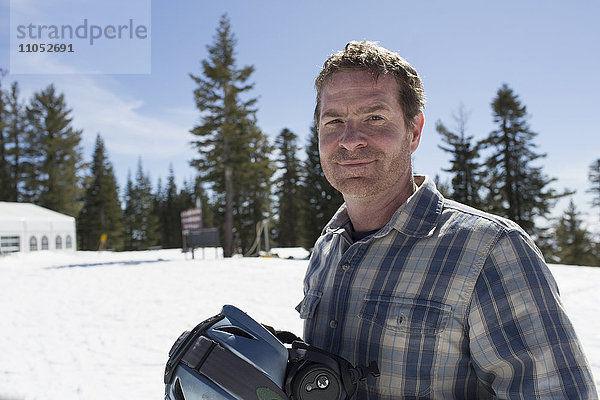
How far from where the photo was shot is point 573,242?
3728 cm

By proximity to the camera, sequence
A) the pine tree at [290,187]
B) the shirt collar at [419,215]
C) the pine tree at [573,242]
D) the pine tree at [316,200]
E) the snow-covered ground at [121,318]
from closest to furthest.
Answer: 1. the shirt collar at [419,215]
2. the snow-covered ground at [121,318]
3. the pine tree at [316,200]
4. the pine tree at [573,242]
5. the pine tree at [290,187]

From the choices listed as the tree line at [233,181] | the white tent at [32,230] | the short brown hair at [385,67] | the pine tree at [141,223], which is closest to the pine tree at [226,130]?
the tree line at [233,181]

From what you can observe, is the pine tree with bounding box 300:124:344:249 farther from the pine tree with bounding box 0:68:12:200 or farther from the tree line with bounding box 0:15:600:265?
the pine tree with bounding box 0:68:12:200

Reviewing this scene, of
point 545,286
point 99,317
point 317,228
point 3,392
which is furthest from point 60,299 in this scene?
point 317,228

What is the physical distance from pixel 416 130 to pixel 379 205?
37 centimetres

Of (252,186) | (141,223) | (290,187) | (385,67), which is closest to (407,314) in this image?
(385,67)

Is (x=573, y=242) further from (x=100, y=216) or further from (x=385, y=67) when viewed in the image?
(x=100, y=216)

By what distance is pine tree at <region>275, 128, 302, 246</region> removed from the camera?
42781mm

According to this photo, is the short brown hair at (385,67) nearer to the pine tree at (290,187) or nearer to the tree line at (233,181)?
the tree line at (233,181)

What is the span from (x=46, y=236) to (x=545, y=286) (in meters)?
32.6

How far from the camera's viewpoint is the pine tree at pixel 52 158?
3988 centimetres

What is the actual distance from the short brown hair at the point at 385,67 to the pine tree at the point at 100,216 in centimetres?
4996

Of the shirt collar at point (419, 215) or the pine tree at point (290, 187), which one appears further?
the pine tree at point (290, 187)

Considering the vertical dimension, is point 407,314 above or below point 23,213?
below
